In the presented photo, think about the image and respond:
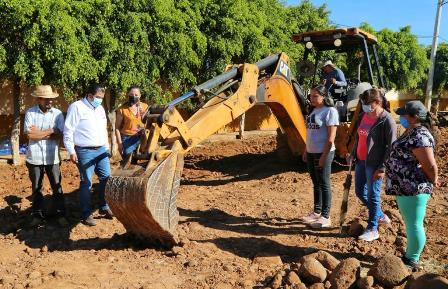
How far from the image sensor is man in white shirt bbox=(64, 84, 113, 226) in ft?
17.6

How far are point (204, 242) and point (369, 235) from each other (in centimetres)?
177

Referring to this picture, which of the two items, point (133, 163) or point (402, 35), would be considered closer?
point (133, 163)

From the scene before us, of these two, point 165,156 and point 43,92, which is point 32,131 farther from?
point 165,156

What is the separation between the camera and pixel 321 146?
536cm

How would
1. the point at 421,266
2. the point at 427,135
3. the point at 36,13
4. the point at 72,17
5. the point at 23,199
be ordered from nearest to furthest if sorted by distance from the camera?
the point at 427,135
the point at 421,266
the point at 23,199
the point at 36,13
the point at 72,17

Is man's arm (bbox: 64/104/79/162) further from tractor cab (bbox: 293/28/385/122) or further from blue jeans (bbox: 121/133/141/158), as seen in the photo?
tractor cab (bbox: 293/28/385/122)

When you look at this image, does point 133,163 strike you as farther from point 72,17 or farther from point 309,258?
point 72,17

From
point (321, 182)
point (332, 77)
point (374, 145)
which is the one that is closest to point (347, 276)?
point (374, 145)

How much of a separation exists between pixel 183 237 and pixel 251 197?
224cm

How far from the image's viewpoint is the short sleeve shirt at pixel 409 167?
153 inches

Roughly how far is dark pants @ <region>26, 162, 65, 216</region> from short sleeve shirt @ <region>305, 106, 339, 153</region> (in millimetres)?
3165

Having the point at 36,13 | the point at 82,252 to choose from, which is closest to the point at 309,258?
the point at 82,252

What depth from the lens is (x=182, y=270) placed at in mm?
4289

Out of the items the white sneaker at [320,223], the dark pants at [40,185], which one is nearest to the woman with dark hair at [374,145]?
the white sneaker at [320,223]
